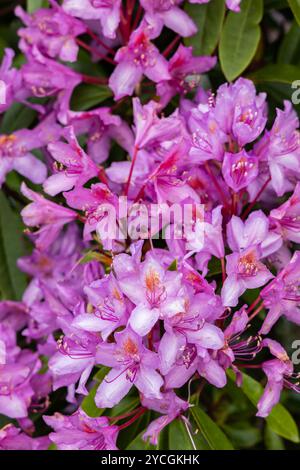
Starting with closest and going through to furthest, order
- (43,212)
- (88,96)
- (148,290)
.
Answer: (148,290)
(43,212)
(88,96)

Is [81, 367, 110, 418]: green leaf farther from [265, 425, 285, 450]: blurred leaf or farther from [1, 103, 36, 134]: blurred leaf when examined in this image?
[265, 425, 285, 450]: blurred leaf

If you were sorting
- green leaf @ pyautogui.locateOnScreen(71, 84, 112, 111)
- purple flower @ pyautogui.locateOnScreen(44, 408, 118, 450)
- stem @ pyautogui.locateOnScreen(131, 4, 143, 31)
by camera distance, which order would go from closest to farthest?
purple flower @ pyautogui.locateOnScreen(44, 408, 118, 450) < stem @ pyautogui.locateOnScreen(131, 4, 143, 31) < green leaf @ pyautogui.locateOnScreen(71, 84, 112, 111)

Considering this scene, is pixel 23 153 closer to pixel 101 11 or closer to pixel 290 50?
pixel 101 11

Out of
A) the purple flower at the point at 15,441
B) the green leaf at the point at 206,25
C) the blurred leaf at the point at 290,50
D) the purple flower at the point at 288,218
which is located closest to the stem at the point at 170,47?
the green leaf at the point at 206,25

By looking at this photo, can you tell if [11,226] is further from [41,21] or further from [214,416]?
[214,416]

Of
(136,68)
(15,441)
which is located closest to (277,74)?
(136,68)

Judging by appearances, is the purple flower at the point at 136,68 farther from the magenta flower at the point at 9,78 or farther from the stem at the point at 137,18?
the magenta flower at the point at 9,78

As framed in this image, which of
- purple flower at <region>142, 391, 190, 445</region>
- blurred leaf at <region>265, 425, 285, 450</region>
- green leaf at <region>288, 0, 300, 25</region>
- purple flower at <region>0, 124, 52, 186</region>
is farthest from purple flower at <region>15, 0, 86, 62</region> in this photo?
blurred leaf at <region>265, 425, 285, 450</region>

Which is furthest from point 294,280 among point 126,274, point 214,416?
point 214,416
